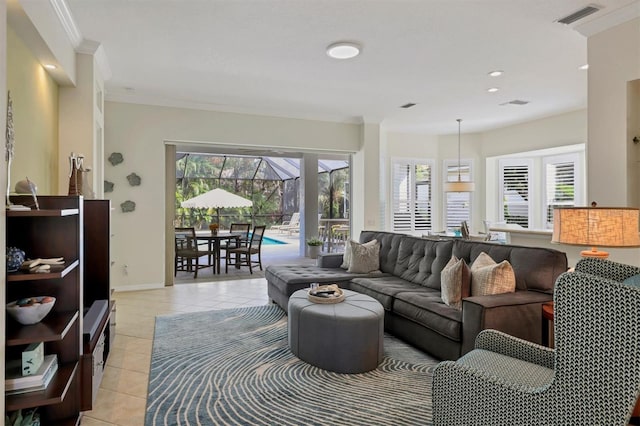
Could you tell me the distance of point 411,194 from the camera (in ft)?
28.6

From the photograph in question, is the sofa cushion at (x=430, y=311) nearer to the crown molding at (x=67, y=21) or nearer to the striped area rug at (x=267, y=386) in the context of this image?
the striped area rug at (x=267, y=386)

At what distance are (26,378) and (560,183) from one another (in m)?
8.21

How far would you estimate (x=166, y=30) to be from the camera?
141 inches

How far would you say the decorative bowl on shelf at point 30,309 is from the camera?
1911 mm

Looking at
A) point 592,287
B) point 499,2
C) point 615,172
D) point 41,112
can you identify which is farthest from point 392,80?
point 592,287

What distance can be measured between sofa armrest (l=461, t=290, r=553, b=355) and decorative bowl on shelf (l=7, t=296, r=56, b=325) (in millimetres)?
2564

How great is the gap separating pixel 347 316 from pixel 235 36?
271cm

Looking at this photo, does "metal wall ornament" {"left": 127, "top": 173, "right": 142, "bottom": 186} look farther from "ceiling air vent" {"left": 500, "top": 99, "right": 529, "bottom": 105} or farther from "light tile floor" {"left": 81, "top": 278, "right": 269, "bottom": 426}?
"ceiling air vent" {"left": 500, "top": 99, "right": 529, "bottom": 105}

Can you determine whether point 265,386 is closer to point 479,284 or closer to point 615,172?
point 479,284

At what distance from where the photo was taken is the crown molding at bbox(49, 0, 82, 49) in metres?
3.11

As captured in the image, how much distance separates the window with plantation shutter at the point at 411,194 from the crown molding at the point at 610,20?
521 cm

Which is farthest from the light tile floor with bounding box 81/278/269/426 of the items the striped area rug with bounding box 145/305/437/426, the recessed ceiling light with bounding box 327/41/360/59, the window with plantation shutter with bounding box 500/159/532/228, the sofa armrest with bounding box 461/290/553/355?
the window with plantation shutter with bounding box 500/159/532/228

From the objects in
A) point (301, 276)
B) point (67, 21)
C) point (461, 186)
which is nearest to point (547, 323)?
point (301, 276)

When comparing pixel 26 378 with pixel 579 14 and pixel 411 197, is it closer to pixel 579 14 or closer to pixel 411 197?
pixel 579 14
